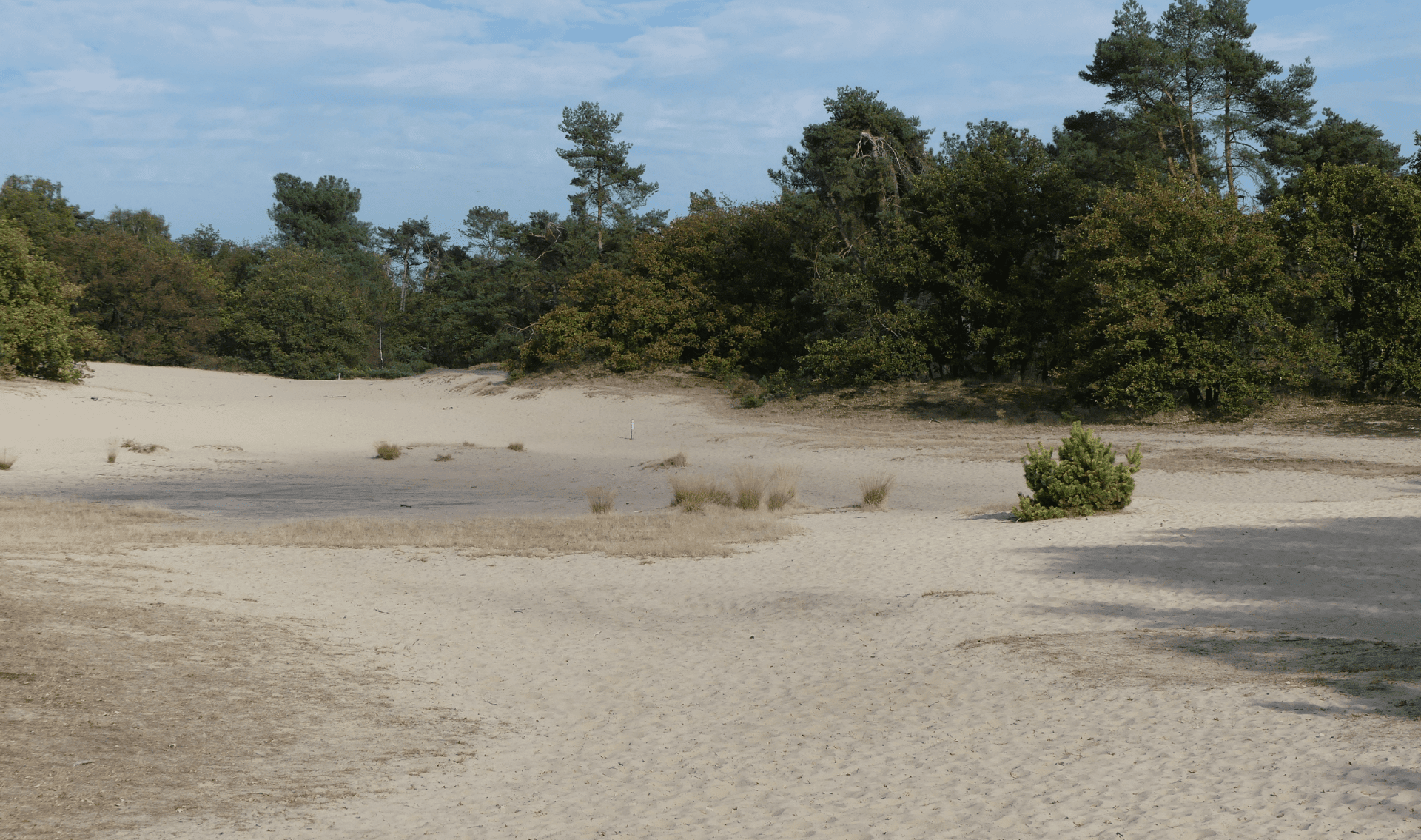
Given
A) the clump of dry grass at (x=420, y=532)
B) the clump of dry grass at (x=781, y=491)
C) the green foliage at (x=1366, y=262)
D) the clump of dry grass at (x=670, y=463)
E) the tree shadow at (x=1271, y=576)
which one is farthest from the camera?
the green foliage at (x=1366, y=262)

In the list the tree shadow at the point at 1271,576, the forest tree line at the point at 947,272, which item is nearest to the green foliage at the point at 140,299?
the forest tree line at the point at 947,272

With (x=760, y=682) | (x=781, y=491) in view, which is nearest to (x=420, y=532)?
(x=781, y=491)

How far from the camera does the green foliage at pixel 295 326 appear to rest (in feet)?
181

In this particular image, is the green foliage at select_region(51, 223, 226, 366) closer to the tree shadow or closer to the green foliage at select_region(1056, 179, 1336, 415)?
the green foliage at select_region(1056, 179, 1336, 415)

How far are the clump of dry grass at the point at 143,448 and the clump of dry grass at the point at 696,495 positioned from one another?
13577mm

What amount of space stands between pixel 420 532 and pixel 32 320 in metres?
26.0

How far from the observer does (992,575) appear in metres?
12.1

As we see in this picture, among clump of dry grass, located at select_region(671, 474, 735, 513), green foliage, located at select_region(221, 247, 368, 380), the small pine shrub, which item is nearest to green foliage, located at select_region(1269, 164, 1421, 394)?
the small pine shrub

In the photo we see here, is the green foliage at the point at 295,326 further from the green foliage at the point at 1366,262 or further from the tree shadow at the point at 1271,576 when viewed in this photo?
the tree shadow at the point at 1271,576

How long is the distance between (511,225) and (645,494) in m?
36.7

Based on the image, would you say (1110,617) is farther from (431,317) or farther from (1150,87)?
(431,317)

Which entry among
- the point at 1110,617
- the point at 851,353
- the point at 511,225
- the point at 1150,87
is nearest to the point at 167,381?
the point at 511,225

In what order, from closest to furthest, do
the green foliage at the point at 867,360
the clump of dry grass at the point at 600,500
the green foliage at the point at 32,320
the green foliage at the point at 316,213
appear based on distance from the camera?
the clump of dry grass at the point at 600,500 → the green foliage at the point at 32,320 → the green foliage at the point at 867,360 → the green foliage at the point at 316,213

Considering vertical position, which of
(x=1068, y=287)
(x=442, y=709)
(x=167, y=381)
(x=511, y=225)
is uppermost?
(x=511, y=225)
